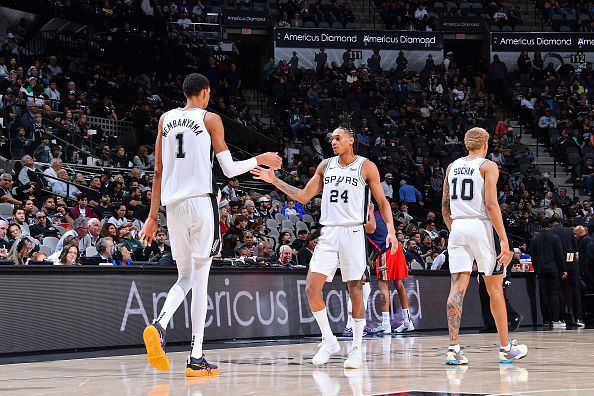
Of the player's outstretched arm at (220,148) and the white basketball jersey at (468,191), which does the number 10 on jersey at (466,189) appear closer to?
the white basketball jersey at (468,191)

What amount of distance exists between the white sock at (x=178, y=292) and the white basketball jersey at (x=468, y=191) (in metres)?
2.79

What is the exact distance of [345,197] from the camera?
8.77 m

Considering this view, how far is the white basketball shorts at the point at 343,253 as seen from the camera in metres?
8.70

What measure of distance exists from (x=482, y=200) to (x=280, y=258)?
655 cm

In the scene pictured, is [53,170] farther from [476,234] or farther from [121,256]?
[476,234]

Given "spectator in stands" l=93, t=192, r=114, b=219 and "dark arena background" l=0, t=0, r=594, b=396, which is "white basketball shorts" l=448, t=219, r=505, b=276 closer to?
"dark arena background" l=0, t=0, r=594, b=396

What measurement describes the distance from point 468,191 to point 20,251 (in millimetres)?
6039

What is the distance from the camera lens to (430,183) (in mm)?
25156

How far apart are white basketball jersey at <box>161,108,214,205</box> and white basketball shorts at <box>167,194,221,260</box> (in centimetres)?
7

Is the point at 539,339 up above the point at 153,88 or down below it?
below

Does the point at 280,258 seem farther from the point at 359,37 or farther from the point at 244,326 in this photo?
the point at 359,37

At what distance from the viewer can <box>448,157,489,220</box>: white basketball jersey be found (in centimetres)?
893

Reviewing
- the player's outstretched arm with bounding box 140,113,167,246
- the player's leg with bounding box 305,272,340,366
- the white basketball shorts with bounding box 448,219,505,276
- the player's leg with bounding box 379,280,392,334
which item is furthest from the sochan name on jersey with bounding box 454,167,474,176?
the player's leg with bounding box 379,280,392,334

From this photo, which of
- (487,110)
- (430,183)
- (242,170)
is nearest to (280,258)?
(242,170)
